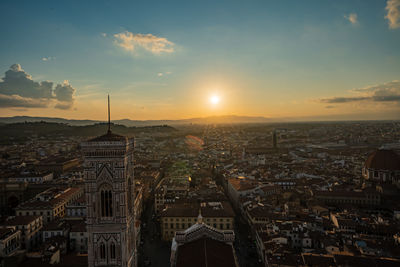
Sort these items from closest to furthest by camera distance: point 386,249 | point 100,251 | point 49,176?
point 100,251
point 386,249
point 49,176

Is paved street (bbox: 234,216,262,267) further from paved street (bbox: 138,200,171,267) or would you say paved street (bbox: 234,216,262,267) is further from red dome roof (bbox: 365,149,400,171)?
red dome roof (bbox: 365,149,400,171)

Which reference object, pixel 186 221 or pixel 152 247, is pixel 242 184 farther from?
pixel 152 247

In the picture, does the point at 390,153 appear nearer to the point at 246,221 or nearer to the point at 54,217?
the point at 246,221

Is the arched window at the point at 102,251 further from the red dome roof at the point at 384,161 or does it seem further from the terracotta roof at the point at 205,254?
the red dome roof at the point at 384,161

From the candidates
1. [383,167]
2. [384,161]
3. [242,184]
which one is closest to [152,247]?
[242,184]

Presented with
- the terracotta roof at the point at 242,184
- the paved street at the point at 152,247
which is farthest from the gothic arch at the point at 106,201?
the terracotta roof at the point at 242,184

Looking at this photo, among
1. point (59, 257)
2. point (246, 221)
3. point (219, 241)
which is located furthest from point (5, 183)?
point (219, 241)
